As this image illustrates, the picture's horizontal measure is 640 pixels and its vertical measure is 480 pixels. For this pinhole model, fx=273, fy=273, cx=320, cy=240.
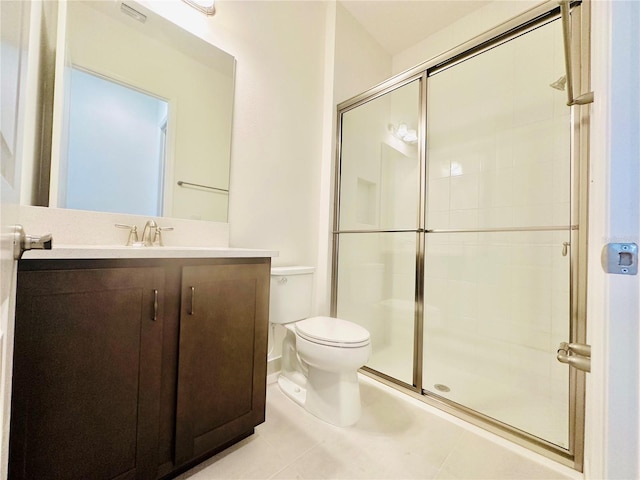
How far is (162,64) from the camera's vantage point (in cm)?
137

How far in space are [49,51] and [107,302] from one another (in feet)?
3.56

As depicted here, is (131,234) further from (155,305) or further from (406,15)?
(406,15)

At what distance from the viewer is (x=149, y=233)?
49.2 inches

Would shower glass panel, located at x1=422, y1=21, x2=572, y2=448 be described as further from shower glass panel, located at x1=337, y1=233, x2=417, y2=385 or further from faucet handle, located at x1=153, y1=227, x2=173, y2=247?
faucet handle, located at x1=153, y1=227, x2=173, y2=247

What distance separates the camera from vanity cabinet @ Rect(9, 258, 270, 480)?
681mm

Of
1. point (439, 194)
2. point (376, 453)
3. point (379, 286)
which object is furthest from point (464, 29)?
point (376, 453)

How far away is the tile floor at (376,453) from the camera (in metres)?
1.04

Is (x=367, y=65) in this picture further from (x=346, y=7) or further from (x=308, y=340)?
(x=308, y=340)

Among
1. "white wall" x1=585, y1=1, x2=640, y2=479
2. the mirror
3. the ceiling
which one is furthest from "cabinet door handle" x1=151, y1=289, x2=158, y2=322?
the ceiling

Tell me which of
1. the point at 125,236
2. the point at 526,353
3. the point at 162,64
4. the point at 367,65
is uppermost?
the point at 367,65

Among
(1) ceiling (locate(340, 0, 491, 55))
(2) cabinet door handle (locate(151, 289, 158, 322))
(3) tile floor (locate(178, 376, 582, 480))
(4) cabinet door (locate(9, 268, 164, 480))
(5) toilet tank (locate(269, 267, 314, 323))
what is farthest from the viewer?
(1) ceiling (locate(340, 0, 491, 55))

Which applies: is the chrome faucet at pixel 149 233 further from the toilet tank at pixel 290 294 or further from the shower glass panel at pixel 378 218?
the shower glass panel at pixel 378 218

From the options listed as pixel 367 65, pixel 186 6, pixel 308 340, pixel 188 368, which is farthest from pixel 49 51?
pixel 367 65

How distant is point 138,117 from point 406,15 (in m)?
2.17
